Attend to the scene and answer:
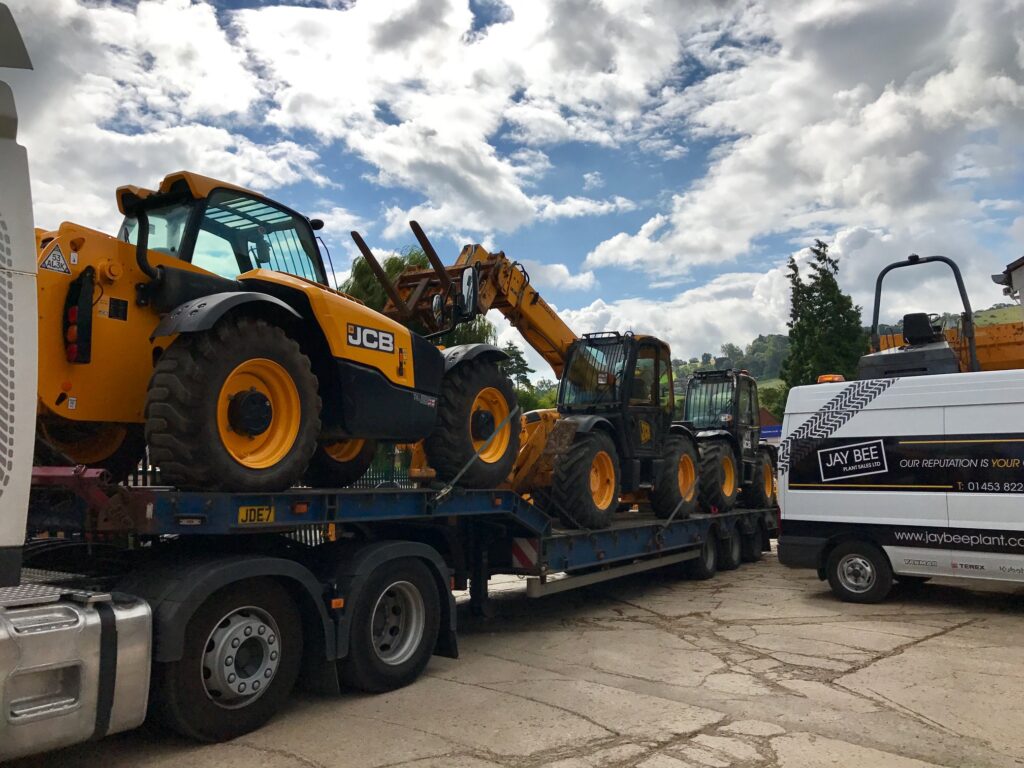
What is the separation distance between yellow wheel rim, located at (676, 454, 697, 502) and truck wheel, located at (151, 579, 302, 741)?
7.26 metres

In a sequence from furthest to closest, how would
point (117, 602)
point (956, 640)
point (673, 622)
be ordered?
point (673, 622) < point (956, 640) < point (117, 602)

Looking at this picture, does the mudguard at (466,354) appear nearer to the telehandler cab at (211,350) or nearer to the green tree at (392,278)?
the telehandler cab at (211,350)

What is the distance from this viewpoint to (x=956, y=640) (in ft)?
25.4

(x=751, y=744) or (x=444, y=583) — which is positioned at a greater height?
(x=444, y=583)

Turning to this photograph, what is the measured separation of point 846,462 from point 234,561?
24.2 feet

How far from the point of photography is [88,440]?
5789mm

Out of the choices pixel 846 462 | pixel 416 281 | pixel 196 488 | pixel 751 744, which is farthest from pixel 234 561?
pixel 846 462

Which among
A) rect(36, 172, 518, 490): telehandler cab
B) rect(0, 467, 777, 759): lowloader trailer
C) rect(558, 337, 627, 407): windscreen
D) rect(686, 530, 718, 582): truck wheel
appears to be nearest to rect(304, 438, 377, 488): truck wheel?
rect(36, 172, 518, 490): telehandler cab

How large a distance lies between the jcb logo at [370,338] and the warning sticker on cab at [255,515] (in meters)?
1.36

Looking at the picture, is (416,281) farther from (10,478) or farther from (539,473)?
(10,478)

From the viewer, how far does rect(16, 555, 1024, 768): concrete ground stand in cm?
472

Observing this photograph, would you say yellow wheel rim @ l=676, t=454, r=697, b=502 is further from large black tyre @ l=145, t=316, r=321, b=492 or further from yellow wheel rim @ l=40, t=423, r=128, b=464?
yellow wheel rim @ l=40, t=423, r=128, b=464

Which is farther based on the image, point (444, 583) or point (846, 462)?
point (846, 462)

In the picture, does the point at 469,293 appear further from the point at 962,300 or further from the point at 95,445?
the point at 962,300
